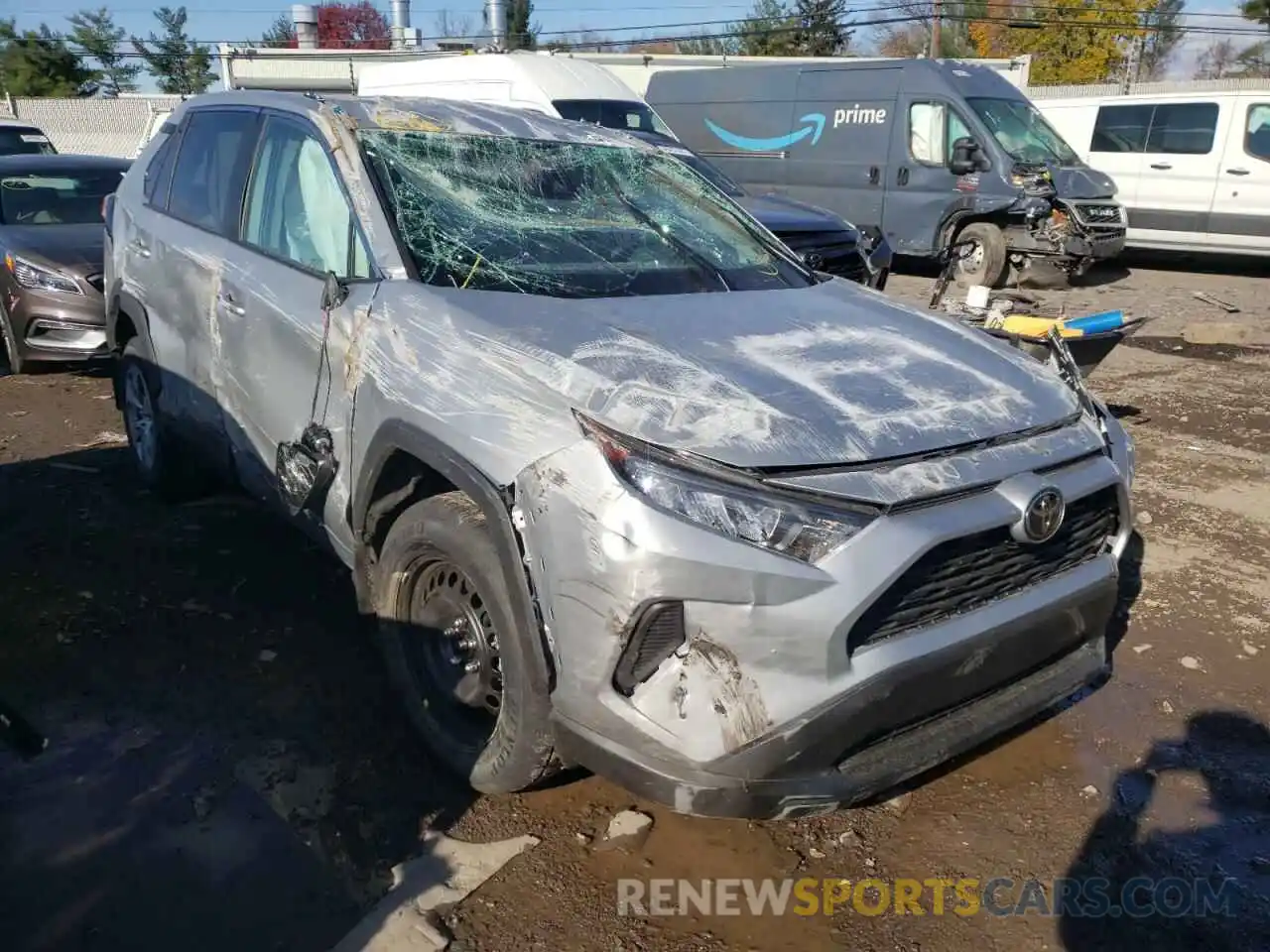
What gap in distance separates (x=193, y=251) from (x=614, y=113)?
8.11 meters

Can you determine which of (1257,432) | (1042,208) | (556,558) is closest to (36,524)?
(556,558)

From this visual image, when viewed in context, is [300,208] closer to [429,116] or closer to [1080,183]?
[429,116]

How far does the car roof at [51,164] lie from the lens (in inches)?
324

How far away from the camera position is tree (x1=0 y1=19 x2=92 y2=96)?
41.8 m

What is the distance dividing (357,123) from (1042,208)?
33.2 ft

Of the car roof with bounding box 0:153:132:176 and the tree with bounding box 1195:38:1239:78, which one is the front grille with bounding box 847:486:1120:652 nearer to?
the car roof with bounding box 0:153:132:176

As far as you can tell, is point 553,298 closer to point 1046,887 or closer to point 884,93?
point 1046,887

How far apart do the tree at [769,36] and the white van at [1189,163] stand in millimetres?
33598

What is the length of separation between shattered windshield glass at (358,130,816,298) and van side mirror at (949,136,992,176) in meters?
8.69

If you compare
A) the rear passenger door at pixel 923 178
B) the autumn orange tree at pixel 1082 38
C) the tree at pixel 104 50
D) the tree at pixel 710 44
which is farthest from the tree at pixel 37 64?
the rear passenger door at pixel 923 178

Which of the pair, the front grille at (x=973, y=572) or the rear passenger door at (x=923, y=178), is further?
the rear passenger door at (x=923, y=178)

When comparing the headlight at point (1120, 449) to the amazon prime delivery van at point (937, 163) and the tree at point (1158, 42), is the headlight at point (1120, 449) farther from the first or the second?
the tree at point (1158, 42)

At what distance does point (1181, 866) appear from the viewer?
8.99ft

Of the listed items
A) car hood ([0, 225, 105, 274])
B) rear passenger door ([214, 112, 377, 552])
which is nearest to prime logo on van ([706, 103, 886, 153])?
car hood ([0, 225, 105, 274])
